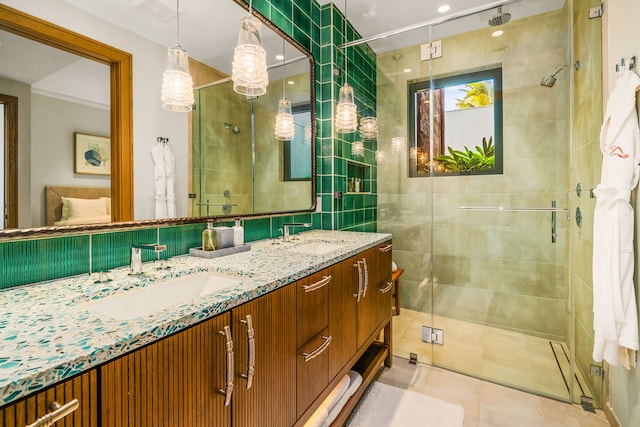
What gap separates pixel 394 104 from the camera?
2.73 metres

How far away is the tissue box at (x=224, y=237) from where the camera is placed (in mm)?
1436

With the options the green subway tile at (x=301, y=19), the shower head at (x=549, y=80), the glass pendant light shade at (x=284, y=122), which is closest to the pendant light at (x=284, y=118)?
the glass pendant light shade at (x=284, y=122)

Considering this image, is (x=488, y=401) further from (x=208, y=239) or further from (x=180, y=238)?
(x=180, y=238)

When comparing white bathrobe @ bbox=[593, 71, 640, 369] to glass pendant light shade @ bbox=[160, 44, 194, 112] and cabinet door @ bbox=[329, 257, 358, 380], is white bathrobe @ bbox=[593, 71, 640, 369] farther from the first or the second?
glass pendant light shade @ bbox=[160, 44, 194, 112]

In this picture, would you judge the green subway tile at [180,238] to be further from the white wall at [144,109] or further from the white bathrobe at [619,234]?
the white bathrobe at [619,234]

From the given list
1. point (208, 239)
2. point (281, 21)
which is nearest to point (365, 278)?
point (208, 239)

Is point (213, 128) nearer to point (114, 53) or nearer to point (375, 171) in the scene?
point (114, 53)

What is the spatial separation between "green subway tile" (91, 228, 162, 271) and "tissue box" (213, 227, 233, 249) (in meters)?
0.29

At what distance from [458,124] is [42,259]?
2771mm

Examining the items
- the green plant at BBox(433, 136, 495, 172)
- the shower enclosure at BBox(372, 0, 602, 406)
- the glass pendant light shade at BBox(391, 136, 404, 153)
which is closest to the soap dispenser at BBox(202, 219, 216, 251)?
the shower enclosure at BBox(372, 0, 602, 406)

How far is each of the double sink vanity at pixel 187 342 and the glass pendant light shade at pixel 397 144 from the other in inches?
57.2

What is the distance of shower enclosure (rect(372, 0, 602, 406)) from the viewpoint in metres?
2.19

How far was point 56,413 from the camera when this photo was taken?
18.9 inches

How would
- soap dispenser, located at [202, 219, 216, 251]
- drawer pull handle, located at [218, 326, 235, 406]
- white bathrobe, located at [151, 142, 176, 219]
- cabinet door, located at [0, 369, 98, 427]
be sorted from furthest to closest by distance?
soap dispenser, located at [202, 219, 216, 251]
white bathrobe, located at [151, 142, 176, 219]
drawer pull handle, located at [218, 326, 235, 406]
cabinet door, located at [0, 369, 98, 427]
